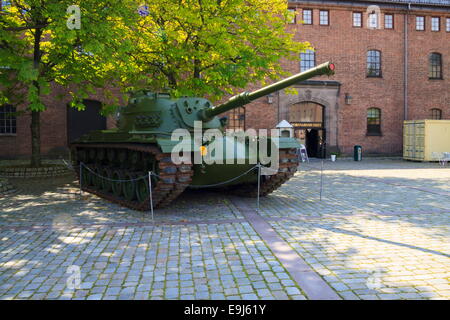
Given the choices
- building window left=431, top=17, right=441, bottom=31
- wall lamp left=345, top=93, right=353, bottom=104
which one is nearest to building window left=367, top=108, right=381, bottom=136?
wall lamp left=345, top=93, right=353, bottom=104

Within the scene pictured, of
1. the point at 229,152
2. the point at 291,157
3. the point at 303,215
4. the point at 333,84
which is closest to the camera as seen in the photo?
the point at 303,215

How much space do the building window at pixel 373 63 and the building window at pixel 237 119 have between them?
9.26 meters

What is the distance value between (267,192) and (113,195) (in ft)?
13.4

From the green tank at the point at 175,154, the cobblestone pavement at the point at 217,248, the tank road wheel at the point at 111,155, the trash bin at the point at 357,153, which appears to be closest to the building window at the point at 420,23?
the trash bin at the point at 357,153

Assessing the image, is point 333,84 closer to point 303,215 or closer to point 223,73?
point 223,73

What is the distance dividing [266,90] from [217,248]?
3766 millimetres

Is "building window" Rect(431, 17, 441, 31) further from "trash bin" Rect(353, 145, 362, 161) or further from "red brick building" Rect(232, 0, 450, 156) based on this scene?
"trash bin" Rect(353, 145, 362, 161)

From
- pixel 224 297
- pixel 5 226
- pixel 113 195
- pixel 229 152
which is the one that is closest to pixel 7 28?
pixel 113 195

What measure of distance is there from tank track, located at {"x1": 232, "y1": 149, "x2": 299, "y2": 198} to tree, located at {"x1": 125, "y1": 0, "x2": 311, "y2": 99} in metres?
4.99

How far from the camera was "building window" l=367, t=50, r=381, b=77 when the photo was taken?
26141 millimetres

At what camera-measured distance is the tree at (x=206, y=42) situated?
43.7 ft

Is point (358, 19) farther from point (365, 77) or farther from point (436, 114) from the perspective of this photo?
point (436, 114)

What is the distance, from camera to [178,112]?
9.66 m

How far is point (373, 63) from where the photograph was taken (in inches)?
1033
